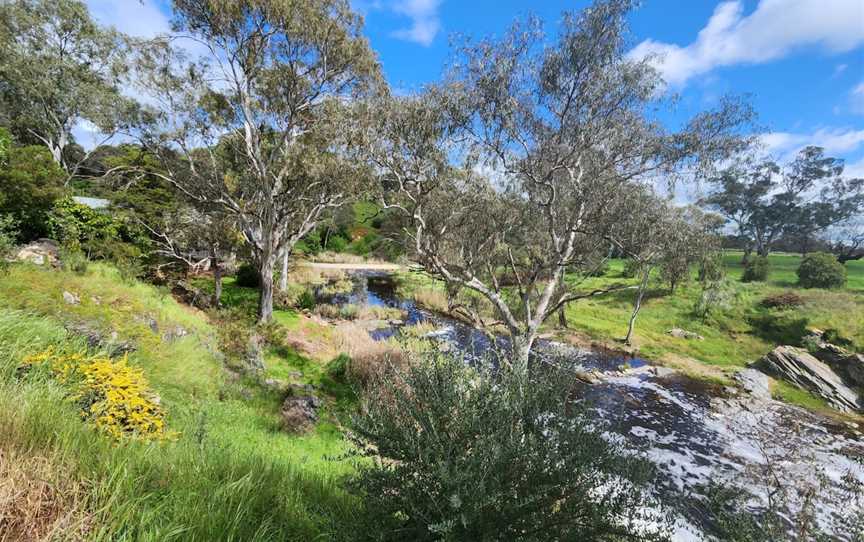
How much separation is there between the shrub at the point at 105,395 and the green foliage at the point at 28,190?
9.59m

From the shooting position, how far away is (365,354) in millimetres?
10773

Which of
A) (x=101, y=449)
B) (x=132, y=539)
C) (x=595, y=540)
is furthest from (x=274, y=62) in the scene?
(x=595, y=540)

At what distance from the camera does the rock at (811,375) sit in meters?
12.7

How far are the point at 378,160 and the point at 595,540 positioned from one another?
946cm

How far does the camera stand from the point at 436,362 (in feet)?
11.8

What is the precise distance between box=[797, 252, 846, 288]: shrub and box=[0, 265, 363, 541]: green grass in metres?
34.5

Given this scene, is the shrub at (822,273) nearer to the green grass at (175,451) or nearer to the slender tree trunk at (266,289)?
the green grass at (175,451)

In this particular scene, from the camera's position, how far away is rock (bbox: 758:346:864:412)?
12.7 meters

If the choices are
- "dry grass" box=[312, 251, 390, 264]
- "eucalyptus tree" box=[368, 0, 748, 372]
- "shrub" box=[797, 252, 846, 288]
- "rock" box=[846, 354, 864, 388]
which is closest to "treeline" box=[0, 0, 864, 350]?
"eucalyptus tree" box=[368, 0, 748, 372]

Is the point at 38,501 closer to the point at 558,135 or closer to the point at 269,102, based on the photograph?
the point at 558,135

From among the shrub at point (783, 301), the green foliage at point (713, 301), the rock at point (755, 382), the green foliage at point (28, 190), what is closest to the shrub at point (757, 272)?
the shrub at point (783, 301)

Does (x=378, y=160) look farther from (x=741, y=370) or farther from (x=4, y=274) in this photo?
(x=741, y=370)

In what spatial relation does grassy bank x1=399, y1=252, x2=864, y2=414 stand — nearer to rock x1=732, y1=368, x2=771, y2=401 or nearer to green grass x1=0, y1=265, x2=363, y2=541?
rock x1=732, y1=368, x2=771, y2=401

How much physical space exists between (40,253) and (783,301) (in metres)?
33.6
